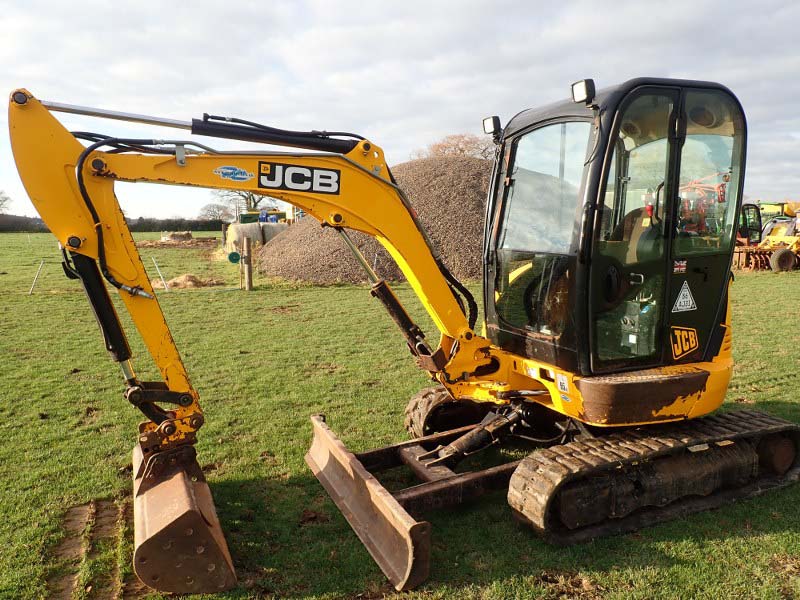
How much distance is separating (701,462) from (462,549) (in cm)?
204

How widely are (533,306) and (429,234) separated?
14.9m

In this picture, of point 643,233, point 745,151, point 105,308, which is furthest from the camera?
point 745,151

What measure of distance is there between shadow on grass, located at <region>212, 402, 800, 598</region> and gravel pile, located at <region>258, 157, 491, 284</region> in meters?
13.8

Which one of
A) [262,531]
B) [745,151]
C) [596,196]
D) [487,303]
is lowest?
[262,531]

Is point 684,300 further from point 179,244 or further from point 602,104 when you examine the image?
point 179,244

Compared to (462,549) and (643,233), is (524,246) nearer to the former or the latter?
(643,233)

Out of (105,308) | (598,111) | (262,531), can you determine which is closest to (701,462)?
(598,111)

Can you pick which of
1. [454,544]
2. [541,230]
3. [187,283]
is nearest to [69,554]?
[454,544]

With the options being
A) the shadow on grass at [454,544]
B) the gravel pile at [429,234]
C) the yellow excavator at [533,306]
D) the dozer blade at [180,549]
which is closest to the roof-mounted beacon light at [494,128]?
the yellow excavator at [533,306]

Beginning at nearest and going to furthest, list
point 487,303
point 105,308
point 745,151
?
point 105,308 < point 745,151 < point 487,303

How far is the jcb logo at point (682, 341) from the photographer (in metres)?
4.85

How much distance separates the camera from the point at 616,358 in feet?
15.3

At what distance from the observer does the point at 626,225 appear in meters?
4.51

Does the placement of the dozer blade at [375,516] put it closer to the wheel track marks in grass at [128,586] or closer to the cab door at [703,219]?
the wheel track marks in grass at [128,586]
